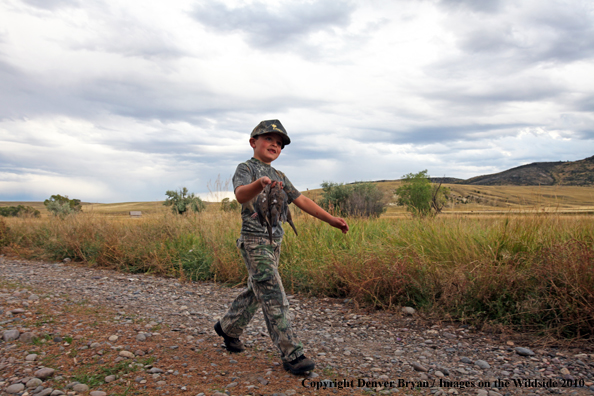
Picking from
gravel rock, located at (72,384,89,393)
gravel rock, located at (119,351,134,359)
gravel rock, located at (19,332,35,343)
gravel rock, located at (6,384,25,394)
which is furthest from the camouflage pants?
gravel rock, located at (19,332,35,343)

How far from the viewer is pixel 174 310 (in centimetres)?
529

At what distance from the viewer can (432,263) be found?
5.29 meters

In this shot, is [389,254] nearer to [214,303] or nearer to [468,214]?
[214,303]

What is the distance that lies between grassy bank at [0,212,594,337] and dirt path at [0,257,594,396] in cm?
40

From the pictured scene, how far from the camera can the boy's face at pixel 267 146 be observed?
3.37 meters

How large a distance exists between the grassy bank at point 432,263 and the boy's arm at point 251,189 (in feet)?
9.56

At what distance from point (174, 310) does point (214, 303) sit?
704mm

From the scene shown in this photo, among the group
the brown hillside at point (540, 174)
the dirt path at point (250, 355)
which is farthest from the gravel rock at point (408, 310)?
the brown hillside at point (540, 174)

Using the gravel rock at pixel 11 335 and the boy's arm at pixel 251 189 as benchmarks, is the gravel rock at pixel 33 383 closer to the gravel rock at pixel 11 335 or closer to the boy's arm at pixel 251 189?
the gravel rock at pixel 11 335

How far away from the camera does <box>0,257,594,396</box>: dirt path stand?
9.95 ft

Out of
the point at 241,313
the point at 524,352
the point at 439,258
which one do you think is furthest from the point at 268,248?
the point at 439,258

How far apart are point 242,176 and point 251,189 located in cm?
40

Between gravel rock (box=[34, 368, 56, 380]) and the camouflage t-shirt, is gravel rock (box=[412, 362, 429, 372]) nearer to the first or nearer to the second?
the camouflage t-shirt

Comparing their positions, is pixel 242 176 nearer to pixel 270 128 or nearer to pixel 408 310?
pixel 270 128
